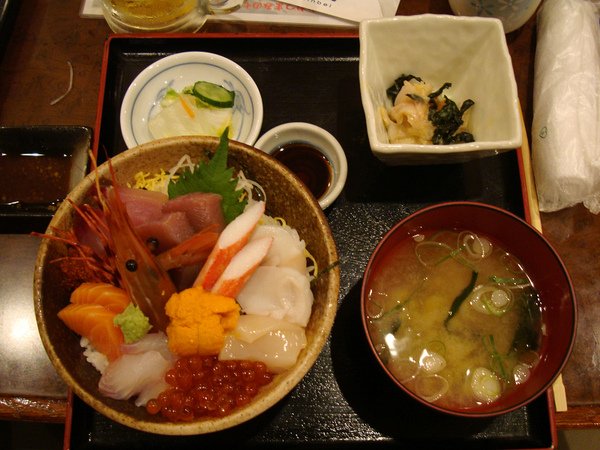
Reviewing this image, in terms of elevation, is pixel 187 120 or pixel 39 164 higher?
pixel 187 120

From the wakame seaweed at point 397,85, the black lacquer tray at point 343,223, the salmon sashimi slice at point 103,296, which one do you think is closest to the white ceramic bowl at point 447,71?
the wakame seaweed at point 397,85

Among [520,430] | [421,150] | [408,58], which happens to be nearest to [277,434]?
[520,430]

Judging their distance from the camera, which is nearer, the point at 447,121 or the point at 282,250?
the point at 282,250

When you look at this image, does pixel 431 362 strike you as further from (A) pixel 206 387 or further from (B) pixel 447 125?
(B) pixel 447 125

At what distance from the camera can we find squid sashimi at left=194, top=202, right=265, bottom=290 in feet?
4.56

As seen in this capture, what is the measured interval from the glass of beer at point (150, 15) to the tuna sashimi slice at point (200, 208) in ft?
3.42

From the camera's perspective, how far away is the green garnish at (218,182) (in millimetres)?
1493

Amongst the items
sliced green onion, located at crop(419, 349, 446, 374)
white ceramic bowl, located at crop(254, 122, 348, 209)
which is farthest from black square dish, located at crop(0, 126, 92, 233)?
sliced green onion, located at crop(419, 349, 446, 374)

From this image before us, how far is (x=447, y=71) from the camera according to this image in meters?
1.97

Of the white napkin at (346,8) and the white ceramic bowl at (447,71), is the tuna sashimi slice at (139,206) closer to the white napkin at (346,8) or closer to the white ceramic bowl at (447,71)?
the white ceramic bowl at (447,71)

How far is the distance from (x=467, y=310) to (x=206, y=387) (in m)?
0.79

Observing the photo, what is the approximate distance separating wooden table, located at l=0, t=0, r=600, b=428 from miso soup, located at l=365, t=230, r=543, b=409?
43 centimetres

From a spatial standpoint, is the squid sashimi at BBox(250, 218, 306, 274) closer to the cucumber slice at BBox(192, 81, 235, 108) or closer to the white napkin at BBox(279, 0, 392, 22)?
the cucumber slice at BBox(192, 81, 235, 108)

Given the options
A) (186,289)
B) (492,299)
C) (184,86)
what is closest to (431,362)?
(492,299)
